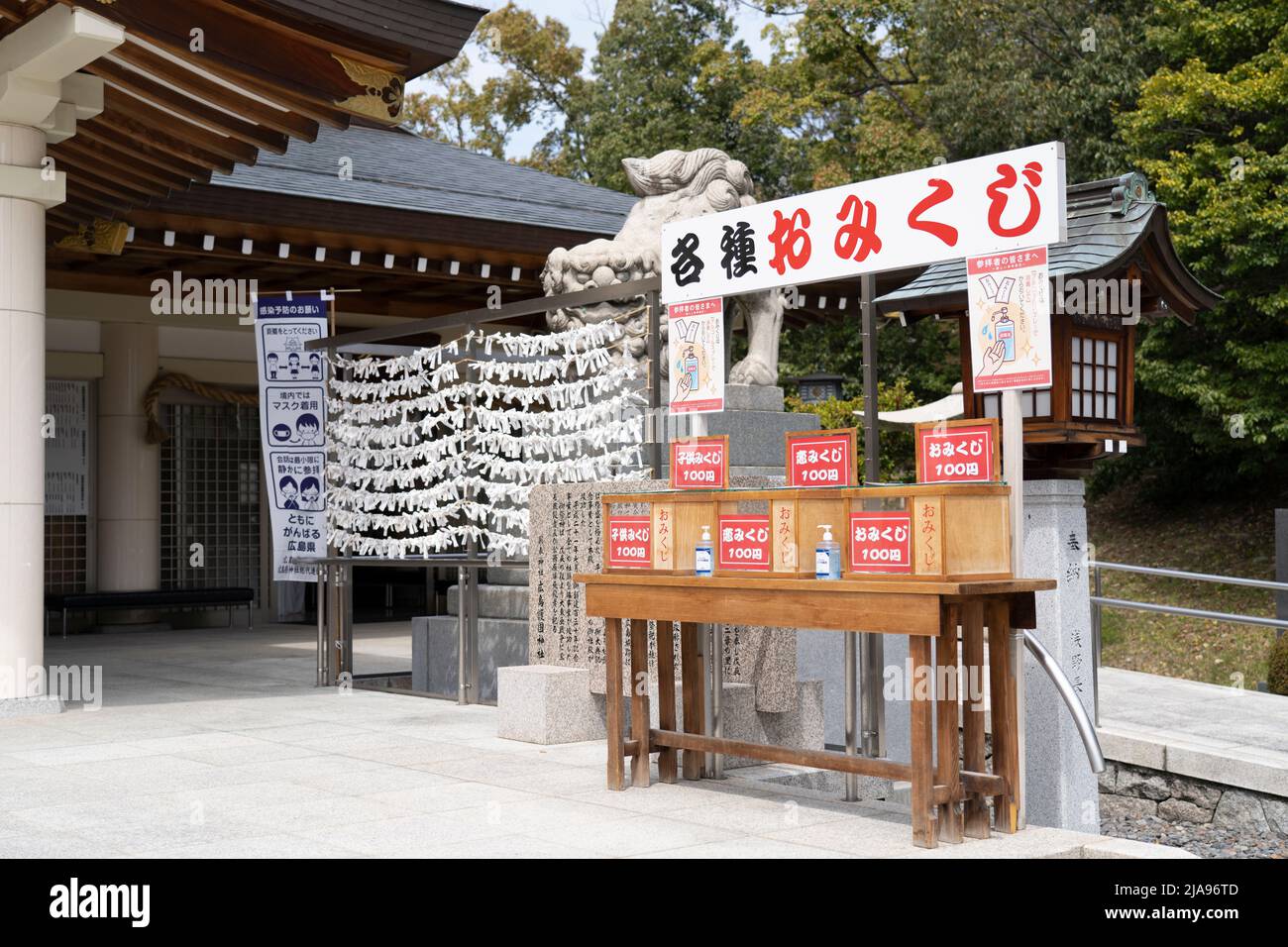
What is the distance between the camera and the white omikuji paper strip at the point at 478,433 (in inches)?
317

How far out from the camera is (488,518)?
881 centimetres

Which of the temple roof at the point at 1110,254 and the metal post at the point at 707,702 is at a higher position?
the temple roof at the point at 1110,254

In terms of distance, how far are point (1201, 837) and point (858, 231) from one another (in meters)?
4.20

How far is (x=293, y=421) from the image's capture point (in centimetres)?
998

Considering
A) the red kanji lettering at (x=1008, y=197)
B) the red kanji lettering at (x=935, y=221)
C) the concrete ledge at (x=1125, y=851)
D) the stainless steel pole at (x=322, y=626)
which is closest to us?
the concrete ledge at (x=1125, y=851)

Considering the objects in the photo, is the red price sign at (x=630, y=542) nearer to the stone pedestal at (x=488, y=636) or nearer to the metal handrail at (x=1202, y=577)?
the stone pedestal at (x=488, y=636)

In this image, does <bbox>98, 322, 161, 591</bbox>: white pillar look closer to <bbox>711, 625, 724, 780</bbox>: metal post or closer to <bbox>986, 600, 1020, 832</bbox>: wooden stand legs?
<bbox>711, 625, 724, 780</bbox>: metal post

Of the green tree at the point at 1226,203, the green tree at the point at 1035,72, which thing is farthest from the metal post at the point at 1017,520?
the green tree at the point at 1035,72

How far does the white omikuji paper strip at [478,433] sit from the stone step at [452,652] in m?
0.47

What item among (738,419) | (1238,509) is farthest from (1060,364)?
(1238,509)

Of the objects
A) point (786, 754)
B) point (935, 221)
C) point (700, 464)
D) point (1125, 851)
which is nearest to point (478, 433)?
point (700, 464)

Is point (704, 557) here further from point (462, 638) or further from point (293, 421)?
point (293, 421)

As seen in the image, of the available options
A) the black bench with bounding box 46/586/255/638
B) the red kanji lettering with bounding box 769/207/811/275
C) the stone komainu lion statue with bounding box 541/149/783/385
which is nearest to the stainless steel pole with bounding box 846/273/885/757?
the red kanji lettering with bounding box 769/207/811/275

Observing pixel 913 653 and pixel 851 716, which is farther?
pixel 851 716
